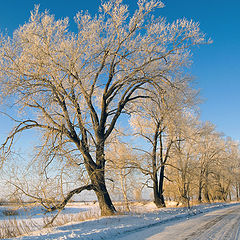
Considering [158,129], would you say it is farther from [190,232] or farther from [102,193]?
[190,232]

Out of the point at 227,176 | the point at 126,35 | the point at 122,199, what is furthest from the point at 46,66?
the point at 227,176

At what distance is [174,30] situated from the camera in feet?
35.9

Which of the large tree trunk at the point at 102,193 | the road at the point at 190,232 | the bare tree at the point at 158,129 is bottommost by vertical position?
the road at the point at 190,232

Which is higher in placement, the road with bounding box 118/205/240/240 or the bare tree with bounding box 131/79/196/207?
the bare tree with bounding box 131/79/196/207

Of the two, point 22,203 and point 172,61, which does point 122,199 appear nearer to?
point 22,203

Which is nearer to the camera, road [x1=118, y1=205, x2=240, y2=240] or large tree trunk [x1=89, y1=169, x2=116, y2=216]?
road [x1=118, y1=205, x2=240, y2=240]

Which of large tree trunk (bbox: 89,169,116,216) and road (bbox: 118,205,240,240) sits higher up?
large tree trunk (bbox: 89,169,116,216)

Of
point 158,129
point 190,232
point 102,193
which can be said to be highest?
point 158,129

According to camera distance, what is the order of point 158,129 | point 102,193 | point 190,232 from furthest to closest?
point 158,129 < point 102,193 < point 190,232

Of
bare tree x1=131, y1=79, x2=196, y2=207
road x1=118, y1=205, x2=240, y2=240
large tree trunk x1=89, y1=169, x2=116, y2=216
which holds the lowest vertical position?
road x1=118, y1=205, x2=240, y2=240

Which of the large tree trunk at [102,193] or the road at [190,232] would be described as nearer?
Answer: the road at [190,232]

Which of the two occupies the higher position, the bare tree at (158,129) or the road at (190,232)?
the bare tree at (158,129)

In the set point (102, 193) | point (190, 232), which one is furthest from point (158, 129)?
point (190, 232)

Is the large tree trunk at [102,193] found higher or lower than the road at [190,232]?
higher
